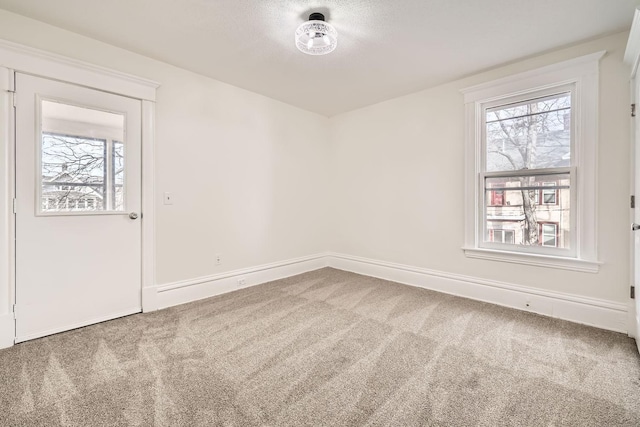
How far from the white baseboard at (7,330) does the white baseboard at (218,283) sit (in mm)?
873

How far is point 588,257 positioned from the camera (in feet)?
8.16

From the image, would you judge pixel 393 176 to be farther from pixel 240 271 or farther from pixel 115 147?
pixel 115 147

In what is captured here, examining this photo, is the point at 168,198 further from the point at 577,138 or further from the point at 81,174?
the point at 577,138

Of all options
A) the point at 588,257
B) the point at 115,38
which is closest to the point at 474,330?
the point at 588,257

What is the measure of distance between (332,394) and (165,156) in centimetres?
263

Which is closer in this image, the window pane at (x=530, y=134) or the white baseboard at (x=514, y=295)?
the white baseboard at (x=514, y=295)

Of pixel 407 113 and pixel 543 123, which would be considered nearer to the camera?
pixel 543 123

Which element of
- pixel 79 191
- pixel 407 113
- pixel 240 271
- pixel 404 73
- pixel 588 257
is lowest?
pixel 240 271

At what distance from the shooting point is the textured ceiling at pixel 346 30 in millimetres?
2029

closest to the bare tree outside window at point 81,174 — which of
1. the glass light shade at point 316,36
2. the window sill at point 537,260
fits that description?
the glass light shade at point 316,36

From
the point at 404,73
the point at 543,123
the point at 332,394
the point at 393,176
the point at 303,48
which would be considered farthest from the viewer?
the point at 393,176

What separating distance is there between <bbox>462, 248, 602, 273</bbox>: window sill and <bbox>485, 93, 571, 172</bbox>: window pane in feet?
2.86

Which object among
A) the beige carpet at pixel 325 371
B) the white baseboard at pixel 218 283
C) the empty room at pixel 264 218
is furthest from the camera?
the white baseboard at pixel 218 283

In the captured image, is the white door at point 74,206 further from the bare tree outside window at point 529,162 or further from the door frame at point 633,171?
the door frame at point 633,171
